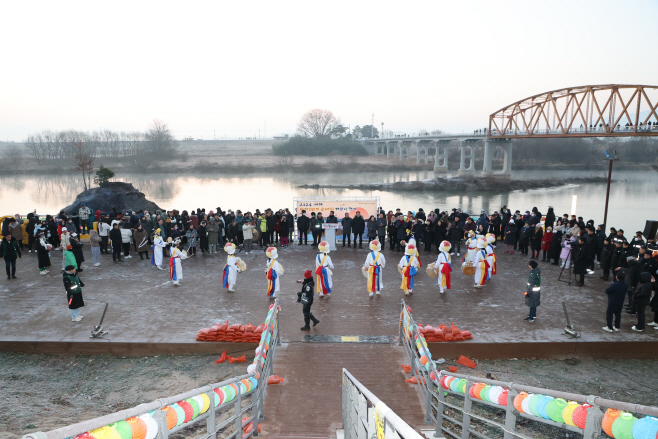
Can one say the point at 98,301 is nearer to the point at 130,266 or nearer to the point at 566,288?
the point at 130,266

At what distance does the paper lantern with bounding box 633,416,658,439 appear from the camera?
2.53 meters

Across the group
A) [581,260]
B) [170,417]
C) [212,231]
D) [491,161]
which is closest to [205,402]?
[170,417]

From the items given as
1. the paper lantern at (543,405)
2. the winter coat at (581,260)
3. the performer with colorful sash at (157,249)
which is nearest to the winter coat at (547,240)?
the winter coat at (581,260)

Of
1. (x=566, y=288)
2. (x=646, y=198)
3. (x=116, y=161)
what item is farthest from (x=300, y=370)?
(x=116, y=161)

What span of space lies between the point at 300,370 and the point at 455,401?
96.6 inches

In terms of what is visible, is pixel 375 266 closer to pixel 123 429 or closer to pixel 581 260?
pixel 581 260

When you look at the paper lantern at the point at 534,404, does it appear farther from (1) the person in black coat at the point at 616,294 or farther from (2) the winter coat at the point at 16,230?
(2) the winter coat at the point at 16,230

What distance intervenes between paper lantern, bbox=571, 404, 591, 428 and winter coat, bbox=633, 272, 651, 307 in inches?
295

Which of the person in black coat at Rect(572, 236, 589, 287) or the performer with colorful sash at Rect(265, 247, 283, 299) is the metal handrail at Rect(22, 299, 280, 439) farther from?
the person in black coat at Rect(572, 236, 589, 287)

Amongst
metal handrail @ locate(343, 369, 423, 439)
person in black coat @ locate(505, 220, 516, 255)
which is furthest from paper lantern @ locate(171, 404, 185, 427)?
person in black coat @ locate(505, 220, 516, 255)

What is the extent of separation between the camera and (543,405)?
10.7 ft

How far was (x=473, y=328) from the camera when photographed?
913 cm

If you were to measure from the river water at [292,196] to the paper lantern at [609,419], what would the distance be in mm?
31391

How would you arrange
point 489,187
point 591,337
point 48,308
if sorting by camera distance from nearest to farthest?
point 591,337, point 48,308, point 489,187
